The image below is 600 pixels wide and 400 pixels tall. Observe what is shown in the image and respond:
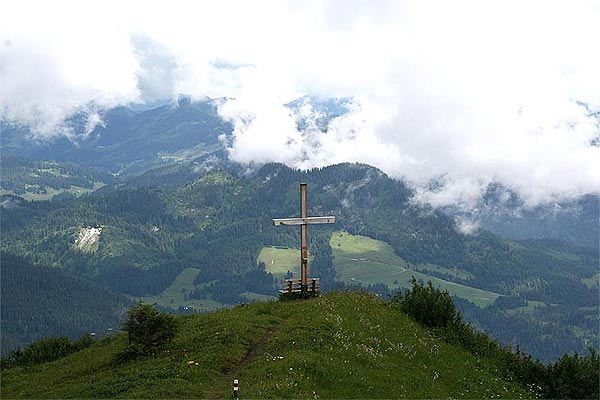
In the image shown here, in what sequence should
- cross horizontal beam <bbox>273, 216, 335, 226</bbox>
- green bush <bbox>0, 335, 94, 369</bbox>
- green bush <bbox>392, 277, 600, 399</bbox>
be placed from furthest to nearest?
green bush <bbox>0, 335, 94, 369</bbox>, cross horizontal beam <bbox>273, 216, 335, 226</bbox>, green bush <bbox>392, 277, 600, 399</bbox>

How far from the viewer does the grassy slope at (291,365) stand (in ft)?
80.9

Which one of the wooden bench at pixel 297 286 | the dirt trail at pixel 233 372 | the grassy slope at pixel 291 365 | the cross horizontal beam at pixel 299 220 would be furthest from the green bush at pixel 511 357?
the dirt trail at pixel 233 372

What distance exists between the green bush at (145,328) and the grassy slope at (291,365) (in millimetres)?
788

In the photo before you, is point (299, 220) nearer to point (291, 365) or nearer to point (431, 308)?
point (431, 308)

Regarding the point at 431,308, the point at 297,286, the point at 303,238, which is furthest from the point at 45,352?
the point at 431,308

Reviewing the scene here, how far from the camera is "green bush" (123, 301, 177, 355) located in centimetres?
2975

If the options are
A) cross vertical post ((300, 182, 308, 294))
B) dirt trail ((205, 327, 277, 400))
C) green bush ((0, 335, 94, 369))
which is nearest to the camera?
dirt trail ((205, 327, 277, 400))

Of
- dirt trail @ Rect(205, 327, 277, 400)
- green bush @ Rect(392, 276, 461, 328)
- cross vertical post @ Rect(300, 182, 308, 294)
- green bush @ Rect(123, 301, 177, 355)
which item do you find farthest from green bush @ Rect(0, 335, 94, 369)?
green bush @ Rect(392, 276, 461, 328)

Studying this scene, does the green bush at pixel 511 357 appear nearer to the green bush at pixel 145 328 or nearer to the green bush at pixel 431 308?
the green bush at pixel 431 308

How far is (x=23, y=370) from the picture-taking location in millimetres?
39156

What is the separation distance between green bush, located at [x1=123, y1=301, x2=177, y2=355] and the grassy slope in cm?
79

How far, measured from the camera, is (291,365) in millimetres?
25719

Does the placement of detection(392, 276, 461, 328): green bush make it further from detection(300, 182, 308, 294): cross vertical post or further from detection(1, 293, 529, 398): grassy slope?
detection(300, 182, 308, 294): cross vertical post

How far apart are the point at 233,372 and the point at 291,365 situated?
3.12 m
